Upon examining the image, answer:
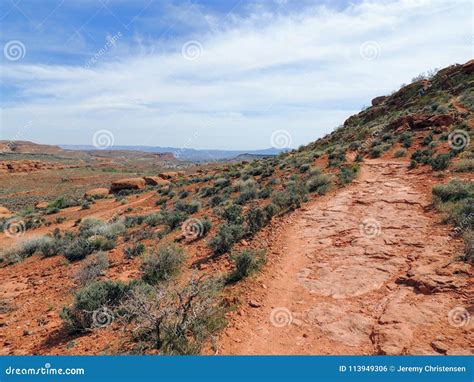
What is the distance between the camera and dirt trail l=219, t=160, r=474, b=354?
4512 mm

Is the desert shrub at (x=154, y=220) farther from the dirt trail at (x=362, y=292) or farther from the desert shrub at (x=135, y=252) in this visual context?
the dirt trail at (x=362, y=292)

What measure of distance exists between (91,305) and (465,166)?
1261cm

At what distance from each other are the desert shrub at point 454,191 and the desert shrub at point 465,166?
242 centimetres

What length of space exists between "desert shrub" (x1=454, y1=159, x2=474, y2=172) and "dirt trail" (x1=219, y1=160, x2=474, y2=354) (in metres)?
3.50

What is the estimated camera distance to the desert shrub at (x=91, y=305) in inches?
227

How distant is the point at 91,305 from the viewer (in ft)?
19.5

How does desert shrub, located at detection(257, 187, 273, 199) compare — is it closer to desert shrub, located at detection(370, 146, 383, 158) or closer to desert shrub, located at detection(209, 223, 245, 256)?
desert shrub, located at detection(209, 223, 245, 256)

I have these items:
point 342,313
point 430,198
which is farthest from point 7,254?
point 430,198

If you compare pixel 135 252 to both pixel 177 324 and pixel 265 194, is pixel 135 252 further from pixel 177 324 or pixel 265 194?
pixel 265 194

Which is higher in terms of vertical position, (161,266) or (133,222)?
(161,266)

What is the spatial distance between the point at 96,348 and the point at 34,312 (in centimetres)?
308

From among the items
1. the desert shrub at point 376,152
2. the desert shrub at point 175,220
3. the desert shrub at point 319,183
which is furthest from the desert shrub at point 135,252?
the desert shrub at point 376,152

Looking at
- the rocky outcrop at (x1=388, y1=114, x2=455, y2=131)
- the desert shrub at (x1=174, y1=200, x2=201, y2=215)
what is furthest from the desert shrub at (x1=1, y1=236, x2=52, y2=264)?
the rocky outcrop at (x1=388, y1=114, x2=455, y2=131)

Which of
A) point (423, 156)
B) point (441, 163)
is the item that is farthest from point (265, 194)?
point (423, 156)
